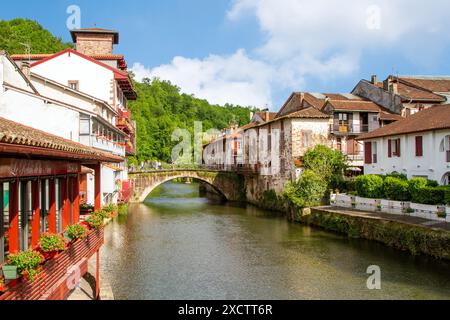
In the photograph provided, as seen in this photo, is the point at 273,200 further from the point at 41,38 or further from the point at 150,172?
the point at 41,38

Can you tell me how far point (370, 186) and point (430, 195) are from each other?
21.6ft

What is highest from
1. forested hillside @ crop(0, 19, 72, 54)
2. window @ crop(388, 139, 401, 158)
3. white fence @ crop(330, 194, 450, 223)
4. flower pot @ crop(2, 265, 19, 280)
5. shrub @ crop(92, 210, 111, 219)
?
forested hillside @ crop(0, 19, 72, 54)

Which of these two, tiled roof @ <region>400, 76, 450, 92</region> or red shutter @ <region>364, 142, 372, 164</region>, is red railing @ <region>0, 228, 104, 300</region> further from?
tiled roof @ <region>400, 76, 450, 92</region>

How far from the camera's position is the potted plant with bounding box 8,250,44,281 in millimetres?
9070

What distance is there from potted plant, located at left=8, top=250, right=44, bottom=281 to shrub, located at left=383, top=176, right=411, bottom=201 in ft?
86.1

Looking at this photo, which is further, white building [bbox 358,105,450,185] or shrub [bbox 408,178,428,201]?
white building [bbox 358,105,450,185]

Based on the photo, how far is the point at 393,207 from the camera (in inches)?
1204

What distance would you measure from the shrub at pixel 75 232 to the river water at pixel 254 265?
588cm

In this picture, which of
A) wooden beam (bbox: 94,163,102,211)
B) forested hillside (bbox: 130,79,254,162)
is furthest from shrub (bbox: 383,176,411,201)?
forested hillside (bbox: 130,79,254,162)

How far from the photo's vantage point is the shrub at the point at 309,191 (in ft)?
130

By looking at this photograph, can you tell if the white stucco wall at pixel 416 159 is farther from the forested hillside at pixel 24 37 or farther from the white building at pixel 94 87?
the forested hillside at pixel 24 37

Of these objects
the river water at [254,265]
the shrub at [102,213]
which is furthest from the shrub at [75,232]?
the river water at [254,265]

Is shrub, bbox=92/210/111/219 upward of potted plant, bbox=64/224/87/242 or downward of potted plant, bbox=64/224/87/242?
upward

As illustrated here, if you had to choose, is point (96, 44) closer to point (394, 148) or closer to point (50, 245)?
point (394, 148)
